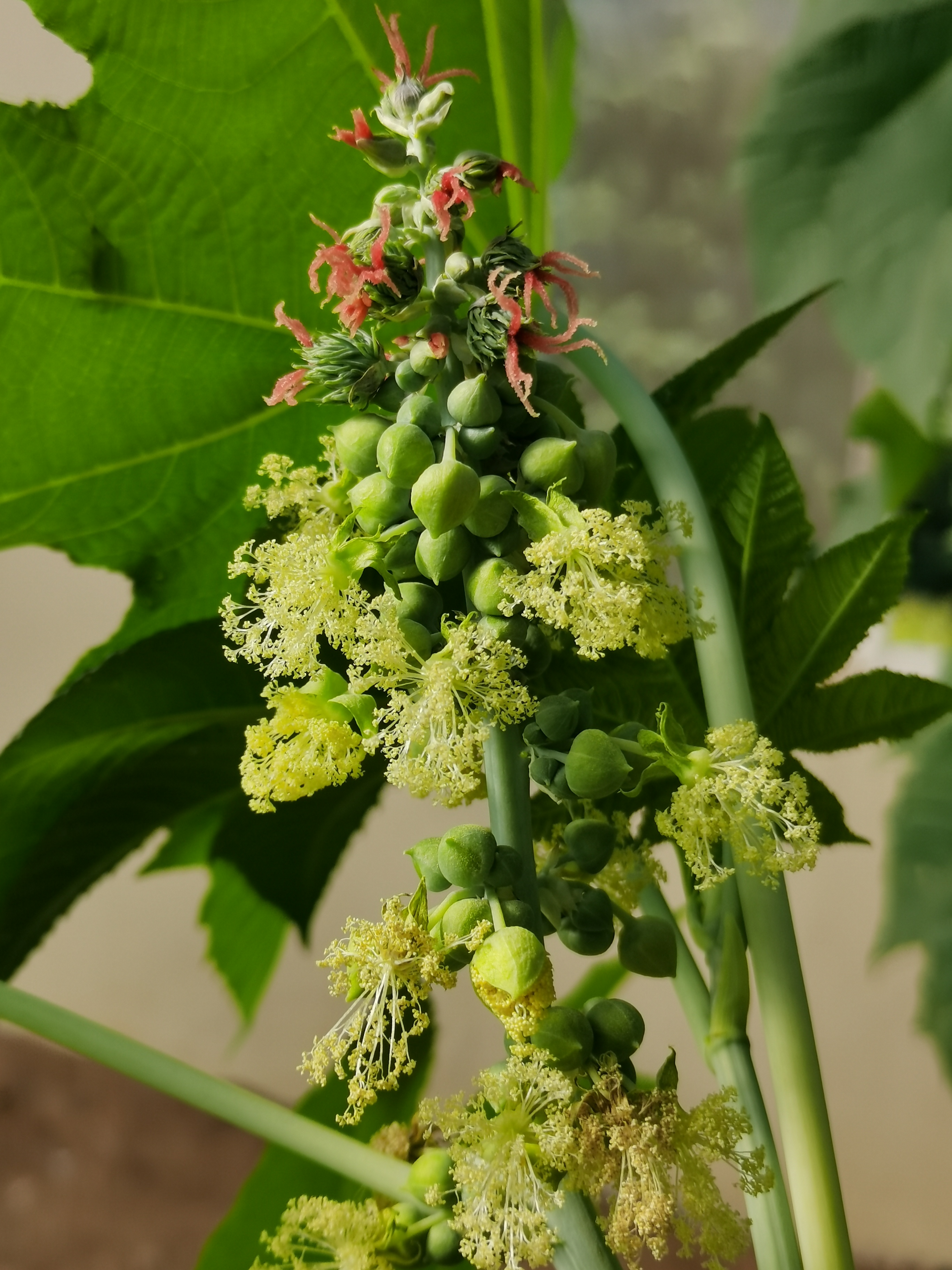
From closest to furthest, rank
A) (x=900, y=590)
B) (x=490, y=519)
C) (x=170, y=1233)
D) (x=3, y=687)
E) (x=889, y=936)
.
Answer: (x=490, y=519) → (x=900, y=590) → (x=170, y=1233) → (x=3, y=687) → (x=889, y=936)

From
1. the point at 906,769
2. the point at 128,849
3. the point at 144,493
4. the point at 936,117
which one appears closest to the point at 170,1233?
the point at 128,849

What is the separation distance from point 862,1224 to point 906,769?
0.41 m

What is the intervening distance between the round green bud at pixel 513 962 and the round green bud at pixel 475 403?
0.13 metres

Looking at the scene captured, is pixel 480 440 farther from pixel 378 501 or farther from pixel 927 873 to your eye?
pixel 927 873

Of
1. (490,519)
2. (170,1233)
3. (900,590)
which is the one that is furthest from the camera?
(170,1233)

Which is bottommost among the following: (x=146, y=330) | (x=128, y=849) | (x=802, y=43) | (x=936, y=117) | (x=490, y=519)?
(x=128, y=849)

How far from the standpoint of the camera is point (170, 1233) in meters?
0.75

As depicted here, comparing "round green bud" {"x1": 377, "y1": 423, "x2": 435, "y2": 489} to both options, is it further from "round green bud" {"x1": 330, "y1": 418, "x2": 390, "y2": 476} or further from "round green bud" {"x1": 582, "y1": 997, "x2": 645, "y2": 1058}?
"round green bud" {"x1": 582, "y1": 997, "x2": 645, "y2": 1058}

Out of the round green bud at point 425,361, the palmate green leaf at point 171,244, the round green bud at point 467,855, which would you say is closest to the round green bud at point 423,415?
the round green bud at point 425,361

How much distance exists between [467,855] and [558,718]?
0.05 m

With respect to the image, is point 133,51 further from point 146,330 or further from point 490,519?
point 490,519

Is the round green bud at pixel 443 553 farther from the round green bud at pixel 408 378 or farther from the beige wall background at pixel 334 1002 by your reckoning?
the beige wall background at pixel 334 1002

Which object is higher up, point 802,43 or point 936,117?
point 802,43

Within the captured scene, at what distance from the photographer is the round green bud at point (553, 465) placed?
0.93ft
